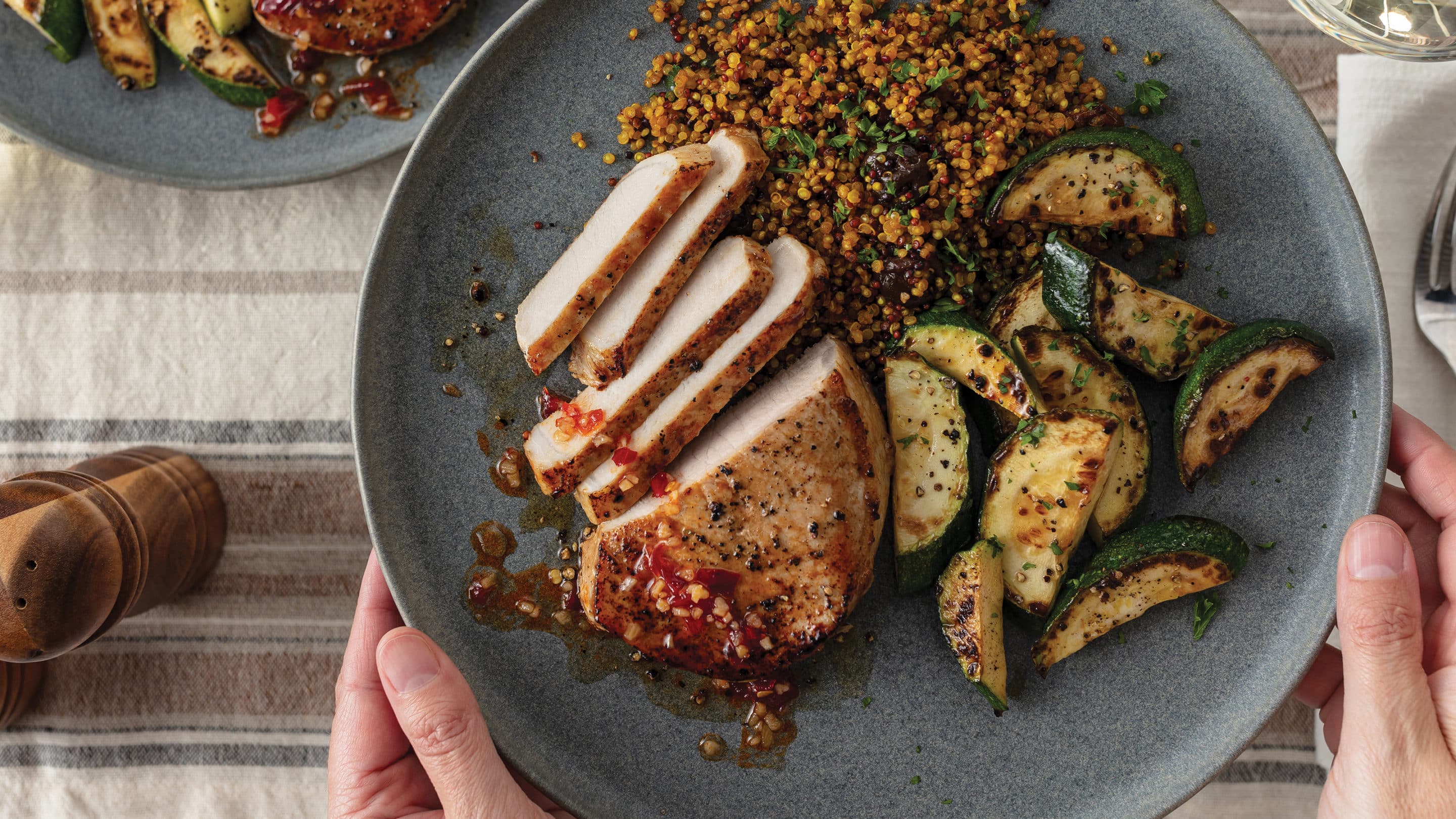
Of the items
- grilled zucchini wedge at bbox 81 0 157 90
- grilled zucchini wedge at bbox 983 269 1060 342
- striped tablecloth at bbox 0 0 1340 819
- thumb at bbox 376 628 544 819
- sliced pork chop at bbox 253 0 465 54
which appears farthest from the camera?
striped tablecloth at bbox 0 0 1340 819

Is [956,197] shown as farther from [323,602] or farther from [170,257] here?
[170,257]

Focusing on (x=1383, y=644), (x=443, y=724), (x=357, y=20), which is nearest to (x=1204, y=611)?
(x=1383, y=644)

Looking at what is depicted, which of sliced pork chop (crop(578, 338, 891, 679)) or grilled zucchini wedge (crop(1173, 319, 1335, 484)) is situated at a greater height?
grilled zucchini wedge (crop(1173, 319, 1335, 484))

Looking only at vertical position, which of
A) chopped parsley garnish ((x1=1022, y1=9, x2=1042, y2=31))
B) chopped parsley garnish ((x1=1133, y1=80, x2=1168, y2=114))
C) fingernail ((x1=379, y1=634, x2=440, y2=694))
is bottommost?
fingernail ((x1=379, y1=634, x2=440, y2=694))

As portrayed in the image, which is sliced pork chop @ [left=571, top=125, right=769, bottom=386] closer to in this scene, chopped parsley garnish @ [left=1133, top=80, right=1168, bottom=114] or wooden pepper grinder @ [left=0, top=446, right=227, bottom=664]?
chopped parsley garnish @ [left=1133, top=80, right=1168, bottom=114]

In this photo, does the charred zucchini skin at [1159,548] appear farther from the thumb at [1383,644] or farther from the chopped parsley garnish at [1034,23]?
the chopped parsley garnish at [1034,23]

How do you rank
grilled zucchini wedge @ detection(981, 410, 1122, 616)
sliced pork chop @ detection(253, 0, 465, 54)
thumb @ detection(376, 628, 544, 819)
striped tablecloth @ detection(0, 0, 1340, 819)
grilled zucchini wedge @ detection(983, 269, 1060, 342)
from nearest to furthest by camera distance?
thumb @ detection(376, 628, 544, 819)
grilled zucchini wedge @ detection(981, 410, 1122, 616)
grilled zucchini wedge @ detection(983, 269, 1060, 342)
sliced pork chop @ detection(253, 0, 465, 54)
striped tablecloth @ detection(0, 0, 1340, 819)

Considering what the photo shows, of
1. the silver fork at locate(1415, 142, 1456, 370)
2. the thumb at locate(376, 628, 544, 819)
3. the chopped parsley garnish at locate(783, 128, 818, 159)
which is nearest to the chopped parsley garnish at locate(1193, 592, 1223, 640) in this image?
the silver fork at locate(1415, 142, 1456, 370)
